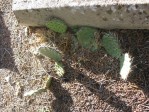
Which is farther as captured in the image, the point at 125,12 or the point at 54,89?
the point at 54,89

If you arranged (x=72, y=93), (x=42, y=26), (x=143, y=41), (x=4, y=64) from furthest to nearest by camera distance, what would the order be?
(x=4, y=64), (x=42, y=26), (x=72, y=93), (x=143, y=41)

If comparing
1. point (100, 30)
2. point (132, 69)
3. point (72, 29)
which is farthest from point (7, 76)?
point (132, 69)

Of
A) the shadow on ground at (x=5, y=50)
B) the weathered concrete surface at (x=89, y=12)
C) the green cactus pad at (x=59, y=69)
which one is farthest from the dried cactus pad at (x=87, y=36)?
the shadow on ground at (x=5, y=50)

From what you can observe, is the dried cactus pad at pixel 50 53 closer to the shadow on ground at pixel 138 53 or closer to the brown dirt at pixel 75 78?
the brown dirt at pixel 75 78

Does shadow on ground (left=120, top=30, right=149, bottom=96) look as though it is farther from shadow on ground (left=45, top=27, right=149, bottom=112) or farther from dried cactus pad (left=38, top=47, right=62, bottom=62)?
dried cactus pad (left=38, top=47, right=62, bottom=62)

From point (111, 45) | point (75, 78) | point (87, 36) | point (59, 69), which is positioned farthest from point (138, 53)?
point (59, 69)

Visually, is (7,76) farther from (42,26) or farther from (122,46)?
(122,46)

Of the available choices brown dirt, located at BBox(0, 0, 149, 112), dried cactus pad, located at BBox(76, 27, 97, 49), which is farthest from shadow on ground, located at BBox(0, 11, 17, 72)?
dried cactus pad, located at BBox(76, 27, 97, 49)
